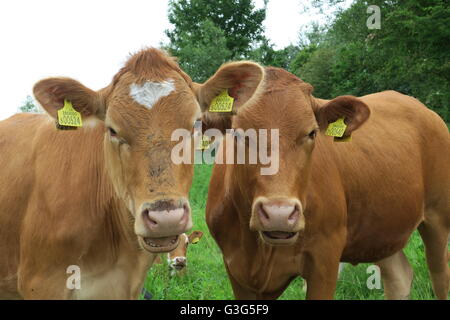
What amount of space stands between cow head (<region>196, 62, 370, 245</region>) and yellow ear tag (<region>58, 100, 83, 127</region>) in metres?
0.83

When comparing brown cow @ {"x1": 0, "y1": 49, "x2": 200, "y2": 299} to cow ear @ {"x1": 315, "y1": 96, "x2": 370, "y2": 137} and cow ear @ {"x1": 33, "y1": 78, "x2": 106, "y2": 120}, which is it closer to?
cow ear @ {"x1": 33, "y1": 78, "x2": 106, "y2": 120}

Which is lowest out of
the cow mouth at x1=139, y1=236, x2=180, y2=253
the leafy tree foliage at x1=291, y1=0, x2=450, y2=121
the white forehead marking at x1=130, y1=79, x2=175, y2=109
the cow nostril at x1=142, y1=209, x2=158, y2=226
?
the cow mouth at x1=139, y1=236, x2=180, y2=253

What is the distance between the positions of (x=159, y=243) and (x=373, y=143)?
8.94 ft

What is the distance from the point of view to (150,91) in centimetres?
282

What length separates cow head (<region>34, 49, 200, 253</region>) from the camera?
2.52 m

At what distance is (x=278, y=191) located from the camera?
312 cm

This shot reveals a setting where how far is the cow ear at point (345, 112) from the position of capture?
3648mm

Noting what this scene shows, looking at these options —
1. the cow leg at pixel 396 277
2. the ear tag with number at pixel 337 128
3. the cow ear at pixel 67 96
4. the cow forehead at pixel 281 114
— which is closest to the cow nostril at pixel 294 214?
the cow forehead at pixel 281 114

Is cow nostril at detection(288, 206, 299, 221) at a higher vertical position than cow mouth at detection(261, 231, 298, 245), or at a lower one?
higher

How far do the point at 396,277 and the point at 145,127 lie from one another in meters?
4.02

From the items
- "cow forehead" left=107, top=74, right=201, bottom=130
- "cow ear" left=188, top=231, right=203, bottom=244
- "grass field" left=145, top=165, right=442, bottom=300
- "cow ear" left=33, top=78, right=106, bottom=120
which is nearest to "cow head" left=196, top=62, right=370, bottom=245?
"cow forehead" left=107, top=74, right=201, bottom=130
